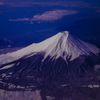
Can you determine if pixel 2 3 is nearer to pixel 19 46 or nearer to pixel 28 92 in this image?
pixel 19 46

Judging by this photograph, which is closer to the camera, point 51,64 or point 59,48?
point 51,64

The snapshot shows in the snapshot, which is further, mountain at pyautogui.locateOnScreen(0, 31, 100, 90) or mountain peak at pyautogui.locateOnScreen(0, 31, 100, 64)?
mountain peak at pyautogui.locateOnScreen(0, 31, 100, 64)

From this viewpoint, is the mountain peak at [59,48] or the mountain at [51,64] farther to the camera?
the mountain peak at [59,48]

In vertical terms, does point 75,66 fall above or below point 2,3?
below

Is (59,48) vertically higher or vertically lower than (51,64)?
higher

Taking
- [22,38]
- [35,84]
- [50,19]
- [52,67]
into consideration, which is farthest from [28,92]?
[50,19]

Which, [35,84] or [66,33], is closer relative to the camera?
[35,84]

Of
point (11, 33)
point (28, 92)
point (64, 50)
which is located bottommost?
point (28, 92)

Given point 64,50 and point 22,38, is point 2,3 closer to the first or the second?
point 22,38
